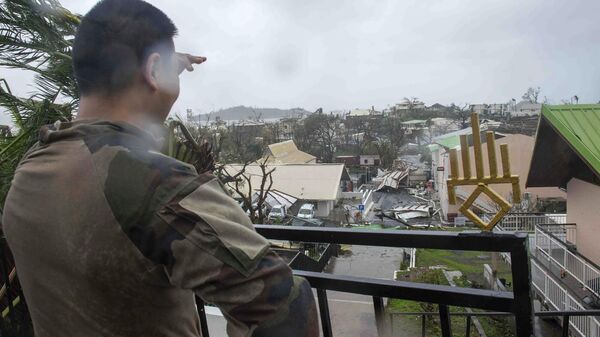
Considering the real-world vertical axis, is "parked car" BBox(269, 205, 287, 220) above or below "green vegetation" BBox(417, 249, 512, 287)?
above

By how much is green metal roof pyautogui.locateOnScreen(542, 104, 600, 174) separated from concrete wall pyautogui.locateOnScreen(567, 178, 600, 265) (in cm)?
127

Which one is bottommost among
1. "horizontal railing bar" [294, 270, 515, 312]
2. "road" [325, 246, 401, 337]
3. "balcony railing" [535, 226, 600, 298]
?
"balcony railing" [535, 226, 600, 298]

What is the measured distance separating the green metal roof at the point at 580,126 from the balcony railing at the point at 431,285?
5353 mm

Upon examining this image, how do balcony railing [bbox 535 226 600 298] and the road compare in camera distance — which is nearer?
the road

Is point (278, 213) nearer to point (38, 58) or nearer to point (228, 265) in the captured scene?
point (38, 58)

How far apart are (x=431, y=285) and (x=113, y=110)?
2.48 feet

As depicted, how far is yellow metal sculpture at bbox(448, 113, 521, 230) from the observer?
90 centimetres

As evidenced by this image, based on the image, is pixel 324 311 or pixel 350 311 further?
pixel 350 311

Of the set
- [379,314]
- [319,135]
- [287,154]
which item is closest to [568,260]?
[379,314]

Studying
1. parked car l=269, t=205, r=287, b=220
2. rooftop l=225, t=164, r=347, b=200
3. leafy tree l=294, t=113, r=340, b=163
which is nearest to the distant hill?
leafy tree l=294, t=113, r=340, b=163

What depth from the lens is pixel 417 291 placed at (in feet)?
3.17

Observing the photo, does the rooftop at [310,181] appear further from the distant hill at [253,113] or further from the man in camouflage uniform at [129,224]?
the man in camouflage uniform at [129,224]

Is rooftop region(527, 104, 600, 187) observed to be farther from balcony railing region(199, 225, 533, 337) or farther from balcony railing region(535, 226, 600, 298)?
balcony railing region(199, 225, 533, 337)

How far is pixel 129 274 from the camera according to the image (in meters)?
0.60
